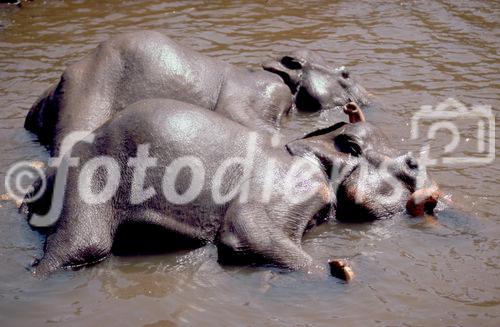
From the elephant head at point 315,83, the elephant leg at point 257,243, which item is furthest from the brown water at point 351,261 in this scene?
the elephant head at point 315,83

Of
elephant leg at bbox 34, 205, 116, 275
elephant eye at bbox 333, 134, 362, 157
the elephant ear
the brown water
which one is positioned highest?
the elephant ear

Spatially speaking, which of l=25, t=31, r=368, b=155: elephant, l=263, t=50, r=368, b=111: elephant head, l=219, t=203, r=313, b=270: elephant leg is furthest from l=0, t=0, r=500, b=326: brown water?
l=25, t=31, r=368, b=155: elephant

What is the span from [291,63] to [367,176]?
254 centimetres

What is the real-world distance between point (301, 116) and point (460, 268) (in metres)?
2.99

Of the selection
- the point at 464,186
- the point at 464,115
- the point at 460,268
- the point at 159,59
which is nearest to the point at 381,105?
the point at 464,115

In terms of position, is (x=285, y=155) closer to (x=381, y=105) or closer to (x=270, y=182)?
(x=270, y=182)

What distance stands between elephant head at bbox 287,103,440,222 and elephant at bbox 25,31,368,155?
1.16 m

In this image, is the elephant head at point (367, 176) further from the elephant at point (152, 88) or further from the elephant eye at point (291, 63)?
the elephant eye at point (291, 63)

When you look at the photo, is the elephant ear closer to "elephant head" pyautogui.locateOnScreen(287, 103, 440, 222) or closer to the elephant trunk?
"elephant head" pyautogui.locateOnScreen(287, 103, 440, 222)

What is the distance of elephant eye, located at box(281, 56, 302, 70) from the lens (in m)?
7.19

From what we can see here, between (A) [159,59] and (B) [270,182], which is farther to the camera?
(A) [159,59]

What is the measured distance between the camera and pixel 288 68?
7211 mm

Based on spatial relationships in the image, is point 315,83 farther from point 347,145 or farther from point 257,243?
point 257,243

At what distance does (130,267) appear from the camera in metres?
4.49
